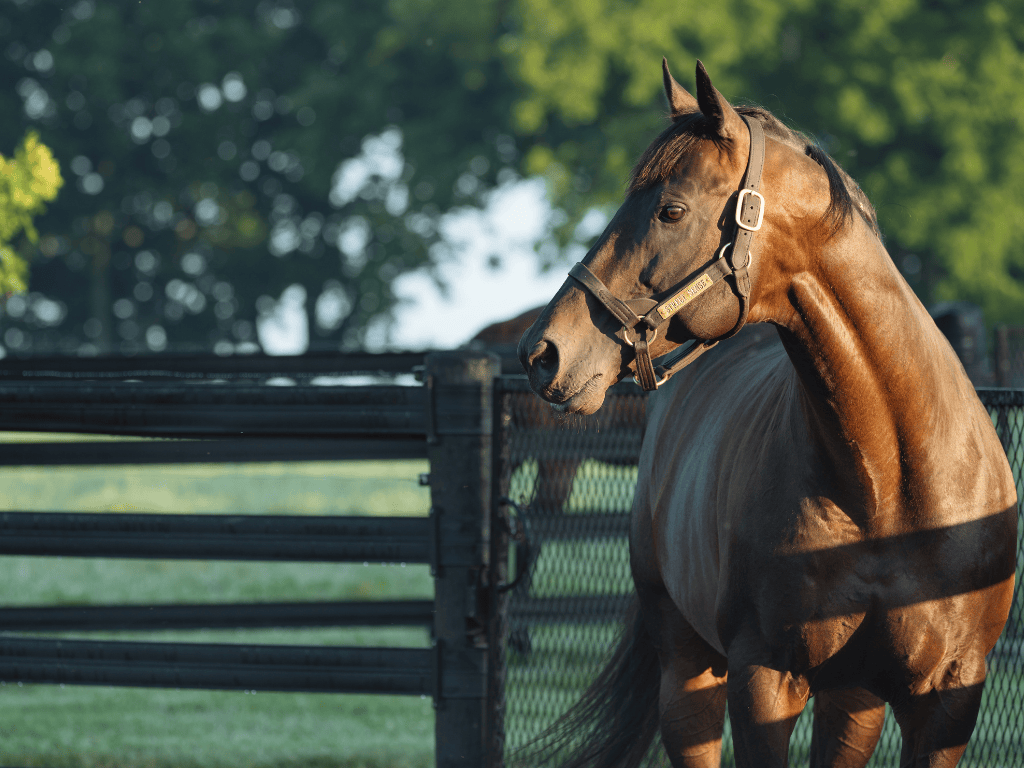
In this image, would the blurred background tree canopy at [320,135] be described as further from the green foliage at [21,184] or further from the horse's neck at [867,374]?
the horse's neck at [867,374]

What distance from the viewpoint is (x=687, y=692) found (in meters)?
2.98

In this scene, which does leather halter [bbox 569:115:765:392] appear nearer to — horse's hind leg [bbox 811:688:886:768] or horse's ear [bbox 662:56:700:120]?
horse's ear [bbox 662:56:700:120]

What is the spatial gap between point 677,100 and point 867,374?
0.71 m

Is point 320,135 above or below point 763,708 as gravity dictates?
above

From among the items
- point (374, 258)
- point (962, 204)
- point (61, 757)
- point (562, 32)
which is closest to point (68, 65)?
point (374, 258)

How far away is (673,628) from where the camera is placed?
3053mm

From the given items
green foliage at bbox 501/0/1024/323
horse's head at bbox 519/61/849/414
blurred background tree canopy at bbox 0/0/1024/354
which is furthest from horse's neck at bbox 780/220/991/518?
blurred background tree canopy at bbox 0/0/1024/354

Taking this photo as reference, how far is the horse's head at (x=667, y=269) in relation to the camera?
6.79 feet

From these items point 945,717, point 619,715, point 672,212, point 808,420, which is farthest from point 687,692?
point 672,212

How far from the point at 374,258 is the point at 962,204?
17288mm

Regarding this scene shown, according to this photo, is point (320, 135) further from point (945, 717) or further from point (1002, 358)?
point (945, 717)

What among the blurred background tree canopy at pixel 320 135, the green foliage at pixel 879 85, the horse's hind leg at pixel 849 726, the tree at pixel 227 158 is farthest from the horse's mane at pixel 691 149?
the tree at pixel 227 158

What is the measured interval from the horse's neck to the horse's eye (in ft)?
0.92

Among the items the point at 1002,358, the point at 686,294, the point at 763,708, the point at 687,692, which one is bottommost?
the point at 687,692
